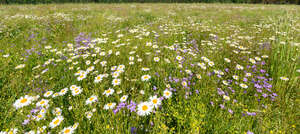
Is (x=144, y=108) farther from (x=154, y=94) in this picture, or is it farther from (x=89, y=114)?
(x=89, y=114)

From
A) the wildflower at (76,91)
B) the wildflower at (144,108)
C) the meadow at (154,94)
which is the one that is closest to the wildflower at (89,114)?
the meadow at (154,94)

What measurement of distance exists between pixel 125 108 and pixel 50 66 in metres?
2.09

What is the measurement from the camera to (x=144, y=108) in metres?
1.33

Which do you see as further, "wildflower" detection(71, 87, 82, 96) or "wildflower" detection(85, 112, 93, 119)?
"wildflower" detection(71, 87, 82, 96)

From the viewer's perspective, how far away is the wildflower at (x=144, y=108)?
4.20 feet

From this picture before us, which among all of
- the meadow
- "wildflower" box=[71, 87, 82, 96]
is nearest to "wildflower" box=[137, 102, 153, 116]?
the meadow

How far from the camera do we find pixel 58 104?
1807 millimetres

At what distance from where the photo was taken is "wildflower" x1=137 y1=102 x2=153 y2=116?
128cm

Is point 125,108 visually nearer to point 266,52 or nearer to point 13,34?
point 266,52

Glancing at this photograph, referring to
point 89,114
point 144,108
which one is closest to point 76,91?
point 89,114

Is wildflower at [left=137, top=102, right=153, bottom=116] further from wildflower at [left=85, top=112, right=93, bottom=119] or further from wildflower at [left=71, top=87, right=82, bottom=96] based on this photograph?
wildflower at [left=71, top=87, right=82, bottom=96]

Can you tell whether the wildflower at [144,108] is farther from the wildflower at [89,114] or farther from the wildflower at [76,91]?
the wildflower at [76,91]

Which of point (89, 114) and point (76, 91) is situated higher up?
point (76, 91)

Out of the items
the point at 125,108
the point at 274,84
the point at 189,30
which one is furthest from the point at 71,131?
the point at 189,30
